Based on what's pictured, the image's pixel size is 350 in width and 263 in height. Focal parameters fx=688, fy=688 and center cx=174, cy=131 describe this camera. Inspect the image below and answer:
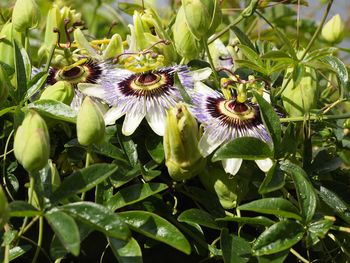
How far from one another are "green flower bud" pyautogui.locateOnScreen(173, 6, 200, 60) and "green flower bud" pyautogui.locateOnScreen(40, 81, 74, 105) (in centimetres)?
17

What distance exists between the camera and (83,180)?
64 cm

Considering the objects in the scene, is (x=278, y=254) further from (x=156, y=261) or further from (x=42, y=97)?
(x=42, y=97)

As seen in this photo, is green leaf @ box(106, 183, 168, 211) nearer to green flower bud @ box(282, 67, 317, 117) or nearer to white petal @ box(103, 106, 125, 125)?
white petal @ box(103, 106, 125, 125)

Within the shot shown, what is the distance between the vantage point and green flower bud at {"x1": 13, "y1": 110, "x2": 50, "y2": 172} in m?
0.62

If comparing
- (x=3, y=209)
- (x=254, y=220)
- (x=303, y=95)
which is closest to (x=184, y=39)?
(x=303, y=95)

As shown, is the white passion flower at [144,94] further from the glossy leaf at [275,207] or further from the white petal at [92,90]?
the glossy leaf at [275,207]

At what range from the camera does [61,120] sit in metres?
0.78

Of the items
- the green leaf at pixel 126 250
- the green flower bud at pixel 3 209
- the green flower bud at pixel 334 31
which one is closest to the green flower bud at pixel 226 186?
the green leaf at pixel 126 250

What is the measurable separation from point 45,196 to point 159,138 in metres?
0.19

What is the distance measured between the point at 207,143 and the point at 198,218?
0.27ft

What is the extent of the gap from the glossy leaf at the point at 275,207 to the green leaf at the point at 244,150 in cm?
5

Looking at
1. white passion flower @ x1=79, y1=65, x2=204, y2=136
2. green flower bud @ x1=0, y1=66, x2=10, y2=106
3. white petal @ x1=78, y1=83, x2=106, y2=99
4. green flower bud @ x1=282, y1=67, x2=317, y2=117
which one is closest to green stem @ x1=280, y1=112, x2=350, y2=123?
green flower bud @ x1=282, y1=67, x2=317, y2=117

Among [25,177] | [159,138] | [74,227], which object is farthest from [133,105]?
[74,227]

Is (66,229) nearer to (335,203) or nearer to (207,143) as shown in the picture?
(207,143)
